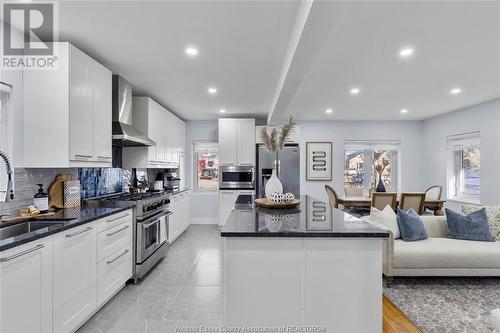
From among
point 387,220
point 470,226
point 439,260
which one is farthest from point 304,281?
point 470,226

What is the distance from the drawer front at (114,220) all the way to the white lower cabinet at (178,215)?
146cm

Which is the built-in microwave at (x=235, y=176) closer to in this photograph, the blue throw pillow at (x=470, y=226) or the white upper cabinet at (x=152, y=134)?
the white upper cabinet at (x=152, y=134)

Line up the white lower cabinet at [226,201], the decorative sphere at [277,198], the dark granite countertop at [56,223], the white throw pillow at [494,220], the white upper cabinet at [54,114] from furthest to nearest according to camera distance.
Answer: the white lower cabinet at [226,201]
the white throw pillow at [494,220]
the decorative sphere at [277,198]
the white upper cabinet at [54,114]
the dark granite countertop at [56,223]

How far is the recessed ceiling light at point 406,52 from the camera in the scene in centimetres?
281

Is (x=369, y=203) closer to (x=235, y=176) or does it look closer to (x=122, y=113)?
(x=235, y=176)

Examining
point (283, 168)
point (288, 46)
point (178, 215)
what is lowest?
point (178, 215)

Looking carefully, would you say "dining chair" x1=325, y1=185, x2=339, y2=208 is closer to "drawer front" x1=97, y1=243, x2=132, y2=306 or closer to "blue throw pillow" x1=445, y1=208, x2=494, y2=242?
"blue throw pillow" x1=445, y1=208, x2=494, y2=242

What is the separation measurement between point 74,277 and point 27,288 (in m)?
0.45

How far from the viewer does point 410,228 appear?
335 cm

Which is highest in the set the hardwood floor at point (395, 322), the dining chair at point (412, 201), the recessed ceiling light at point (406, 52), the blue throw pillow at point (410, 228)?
the recessed ceiling light at point (406, 52)

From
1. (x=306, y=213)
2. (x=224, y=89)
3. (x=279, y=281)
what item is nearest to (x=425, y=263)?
(x=306, y=213)

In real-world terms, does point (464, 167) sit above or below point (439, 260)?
above

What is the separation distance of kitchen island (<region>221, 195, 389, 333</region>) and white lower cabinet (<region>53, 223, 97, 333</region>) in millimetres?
1210

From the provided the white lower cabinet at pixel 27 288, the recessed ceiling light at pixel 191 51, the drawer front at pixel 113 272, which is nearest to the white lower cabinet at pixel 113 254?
the drawer front at pixel 113 272
